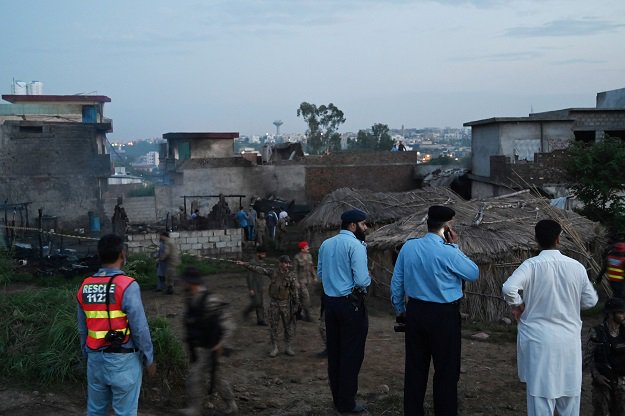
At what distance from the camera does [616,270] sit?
29.6ft

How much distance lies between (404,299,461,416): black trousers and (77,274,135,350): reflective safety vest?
2095 mm

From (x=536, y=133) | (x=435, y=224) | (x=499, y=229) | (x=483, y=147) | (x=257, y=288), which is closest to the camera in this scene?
(x=435, y=224)

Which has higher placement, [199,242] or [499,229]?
[499,229]

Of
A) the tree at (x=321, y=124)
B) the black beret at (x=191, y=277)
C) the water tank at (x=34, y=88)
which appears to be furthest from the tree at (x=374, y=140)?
the black beret at (x=191, y=277)

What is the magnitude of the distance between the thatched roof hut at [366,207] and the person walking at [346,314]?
1049 centimetres

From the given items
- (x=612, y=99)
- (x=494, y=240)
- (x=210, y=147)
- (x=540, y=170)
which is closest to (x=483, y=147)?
(x=540, y=170)

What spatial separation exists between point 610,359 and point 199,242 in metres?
13.5

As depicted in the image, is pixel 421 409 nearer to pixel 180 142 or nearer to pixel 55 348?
pixel 55 348

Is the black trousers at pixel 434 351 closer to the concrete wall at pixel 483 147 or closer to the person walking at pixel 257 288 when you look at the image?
the person walking at pixel 257 288

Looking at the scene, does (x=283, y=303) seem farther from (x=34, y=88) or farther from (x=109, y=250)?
(x=34, y=88)

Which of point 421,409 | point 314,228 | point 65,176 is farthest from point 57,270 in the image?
point 65,176

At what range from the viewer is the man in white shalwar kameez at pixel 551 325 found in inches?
166

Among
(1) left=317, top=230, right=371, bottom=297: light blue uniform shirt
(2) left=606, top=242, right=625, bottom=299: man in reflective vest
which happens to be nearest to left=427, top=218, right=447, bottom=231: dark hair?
(1) left=317, top=230, right=371, bottom=297: light blue uniform shirt

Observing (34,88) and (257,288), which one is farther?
(34,88)
